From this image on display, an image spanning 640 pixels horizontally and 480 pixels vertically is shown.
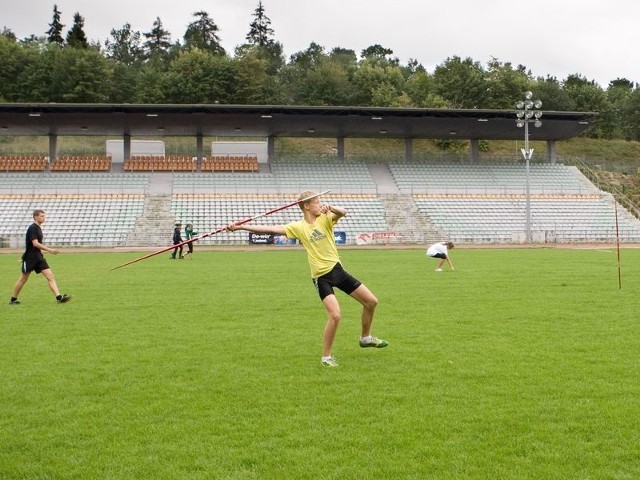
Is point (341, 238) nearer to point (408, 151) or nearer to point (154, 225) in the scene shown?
point (154, 225)

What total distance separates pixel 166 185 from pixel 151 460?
48.6 meters

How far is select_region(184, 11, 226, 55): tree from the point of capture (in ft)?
382

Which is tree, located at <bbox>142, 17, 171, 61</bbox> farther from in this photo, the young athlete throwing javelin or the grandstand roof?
the young athlete throwing javelin

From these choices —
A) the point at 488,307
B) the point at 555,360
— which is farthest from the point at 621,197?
the point at 555,360

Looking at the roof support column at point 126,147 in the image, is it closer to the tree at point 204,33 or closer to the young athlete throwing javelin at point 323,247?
the young athlete throwing javelin at point 323,247

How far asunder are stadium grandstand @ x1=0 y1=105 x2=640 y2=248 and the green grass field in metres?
32.9

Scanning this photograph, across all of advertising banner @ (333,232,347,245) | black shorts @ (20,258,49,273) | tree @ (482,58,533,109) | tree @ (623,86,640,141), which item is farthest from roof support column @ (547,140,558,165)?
black shorts @ (20,258,49,273)

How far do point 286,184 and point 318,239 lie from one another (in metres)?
44.9

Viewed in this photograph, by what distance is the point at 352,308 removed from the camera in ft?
45.7

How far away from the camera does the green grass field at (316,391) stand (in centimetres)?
527

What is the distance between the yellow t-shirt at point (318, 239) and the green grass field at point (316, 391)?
1.16 m

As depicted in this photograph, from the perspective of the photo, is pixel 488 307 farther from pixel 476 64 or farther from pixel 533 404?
pixel 476 64

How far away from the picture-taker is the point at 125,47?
417 feet

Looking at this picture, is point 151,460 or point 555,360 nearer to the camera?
point 151,460
